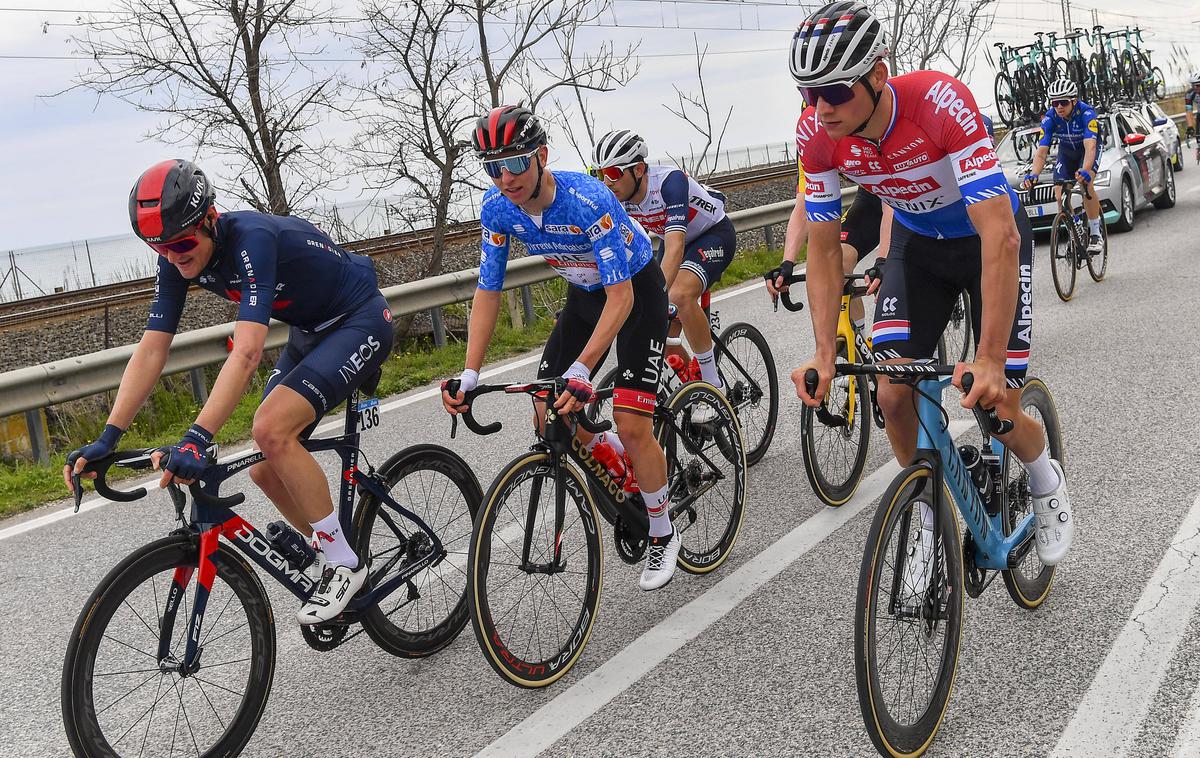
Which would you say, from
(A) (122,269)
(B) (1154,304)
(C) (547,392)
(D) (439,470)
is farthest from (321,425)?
(A) (122,269)

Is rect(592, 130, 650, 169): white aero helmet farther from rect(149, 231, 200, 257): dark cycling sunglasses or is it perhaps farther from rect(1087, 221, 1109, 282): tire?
rect(1087, 221, 1109, 282): tire

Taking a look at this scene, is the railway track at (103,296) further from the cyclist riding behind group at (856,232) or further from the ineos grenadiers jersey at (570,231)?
the ineos grenadiers jersey at (570,231)

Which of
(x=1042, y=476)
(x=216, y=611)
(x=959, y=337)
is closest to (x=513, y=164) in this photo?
(x=216, y=611)

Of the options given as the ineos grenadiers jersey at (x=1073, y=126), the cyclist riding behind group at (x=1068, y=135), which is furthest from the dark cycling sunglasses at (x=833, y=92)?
the ineos grenadiers jersey at (x=1073, y=126)

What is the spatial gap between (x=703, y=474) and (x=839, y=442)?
105 centimetres

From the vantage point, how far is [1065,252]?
11266 mm

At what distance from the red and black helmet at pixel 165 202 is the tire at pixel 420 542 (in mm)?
1278

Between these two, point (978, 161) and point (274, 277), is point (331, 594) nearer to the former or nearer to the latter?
point (274, 277)

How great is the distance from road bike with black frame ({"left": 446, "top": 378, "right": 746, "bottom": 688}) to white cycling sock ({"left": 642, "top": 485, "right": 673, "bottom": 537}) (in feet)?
0.15

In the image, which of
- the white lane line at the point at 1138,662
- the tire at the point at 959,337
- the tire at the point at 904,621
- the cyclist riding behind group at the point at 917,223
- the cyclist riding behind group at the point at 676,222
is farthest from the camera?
the tire at the point at 959,337

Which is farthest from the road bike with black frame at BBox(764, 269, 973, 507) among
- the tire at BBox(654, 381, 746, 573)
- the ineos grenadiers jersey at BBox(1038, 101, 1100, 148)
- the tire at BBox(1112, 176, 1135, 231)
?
the tire at BBox(1112, 176, 1135, 231)

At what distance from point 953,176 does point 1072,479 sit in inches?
102

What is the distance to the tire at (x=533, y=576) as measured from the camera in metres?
3.93

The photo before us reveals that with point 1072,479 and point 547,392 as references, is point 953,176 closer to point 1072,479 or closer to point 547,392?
point 547,392
